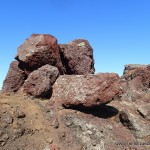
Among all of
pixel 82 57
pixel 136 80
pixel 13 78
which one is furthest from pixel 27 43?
pixel 136 80

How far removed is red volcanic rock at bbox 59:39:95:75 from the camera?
2572cm

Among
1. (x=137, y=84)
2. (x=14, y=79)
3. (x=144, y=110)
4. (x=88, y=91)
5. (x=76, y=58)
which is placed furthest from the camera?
(x=137, y=84)

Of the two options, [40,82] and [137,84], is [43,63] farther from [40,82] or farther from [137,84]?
[137,84]

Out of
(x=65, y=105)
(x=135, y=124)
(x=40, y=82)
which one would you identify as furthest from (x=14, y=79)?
(x=135, y=124)

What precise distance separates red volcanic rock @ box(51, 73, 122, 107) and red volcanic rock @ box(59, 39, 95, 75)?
444 cm

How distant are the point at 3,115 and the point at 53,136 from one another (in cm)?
316

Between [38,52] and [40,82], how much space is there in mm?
2741

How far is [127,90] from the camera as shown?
28781 mm

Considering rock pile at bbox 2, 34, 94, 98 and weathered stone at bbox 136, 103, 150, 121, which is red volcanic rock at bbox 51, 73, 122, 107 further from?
weathered stone at bbox 136, 103, 150, 121

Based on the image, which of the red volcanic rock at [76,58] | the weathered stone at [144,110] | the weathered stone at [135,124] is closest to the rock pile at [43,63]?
the red volcanic rock at [76,58]

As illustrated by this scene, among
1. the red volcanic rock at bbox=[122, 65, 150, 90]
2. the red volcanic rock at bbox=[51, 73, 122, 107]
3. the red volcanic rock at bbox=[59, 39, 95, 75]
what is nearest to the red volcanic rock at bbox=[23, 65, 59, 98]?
the red volcanic rock at bbox=[51, 73, 122, 107]

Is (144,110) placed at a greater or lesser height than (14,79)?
lesser

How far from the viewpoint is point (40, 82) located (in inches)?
853

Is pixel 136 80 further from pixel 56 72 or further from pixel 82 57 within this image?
pixel 56 72
